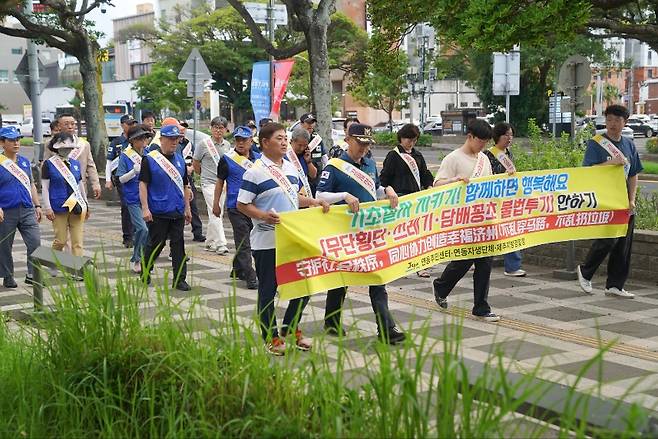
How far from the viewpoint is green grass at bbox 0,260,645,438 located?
150 inches

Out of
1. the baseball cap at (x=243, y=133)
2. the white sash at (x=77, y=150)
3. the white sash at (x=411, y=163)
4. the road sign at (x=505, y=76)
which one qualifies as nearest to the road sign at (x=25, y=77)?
the road sign at (x=505, y=76)

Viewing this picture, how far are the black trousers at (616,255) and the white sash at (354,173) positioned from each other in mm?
3110

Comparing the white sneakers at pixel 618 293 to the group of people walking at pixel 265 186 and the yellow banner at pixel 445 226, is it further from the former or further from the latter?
the yellow banner at pixel 445 226

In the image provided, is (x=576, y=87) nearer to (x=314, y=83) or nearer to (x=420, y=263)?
(x=420, y=263)

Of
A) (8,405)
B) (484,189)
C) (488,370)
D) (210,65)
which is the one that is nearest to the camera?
(488,370)

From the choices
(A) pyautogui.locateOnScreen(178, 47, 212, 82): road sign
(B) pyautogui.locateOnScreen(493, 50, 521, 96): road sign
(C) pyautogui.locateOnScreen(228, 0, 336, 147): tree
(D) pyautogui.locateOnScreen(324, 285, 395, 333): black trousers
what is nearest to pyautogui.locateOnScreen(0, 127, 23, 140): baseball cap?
(D) pyautogui.locateOnScreen(324, 285, 395, 333): black trousers

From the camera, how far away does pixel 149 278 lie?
602 centimetres

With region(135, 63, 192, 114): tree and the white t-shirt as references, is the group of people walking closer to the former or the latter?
the white t-shirt

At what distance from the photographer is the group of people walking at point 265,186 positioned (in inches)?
306

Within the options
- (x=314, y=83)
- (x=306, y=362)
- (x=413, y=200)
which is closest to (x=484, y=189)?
(x=413, y=200)

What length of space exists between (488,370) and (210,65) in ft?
207

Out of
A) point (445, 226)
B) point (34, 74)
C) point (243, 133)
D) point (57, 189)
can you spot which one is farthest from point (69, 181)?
point (34, 74)

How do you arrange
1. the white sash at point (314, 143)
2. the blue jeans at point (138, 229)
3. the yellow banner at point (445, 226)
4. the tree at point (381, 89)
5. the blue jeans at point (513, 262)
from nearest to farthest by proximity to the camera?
the yellow banner at point (445, 226), the blue jeans at point (513, 262), the blue jeans at point (138, 229), the white sash at point (314, 143), the tree at point (381, 89)

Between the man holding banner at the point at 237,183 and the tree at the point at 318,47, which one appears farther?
the tree at the point at 318,47
